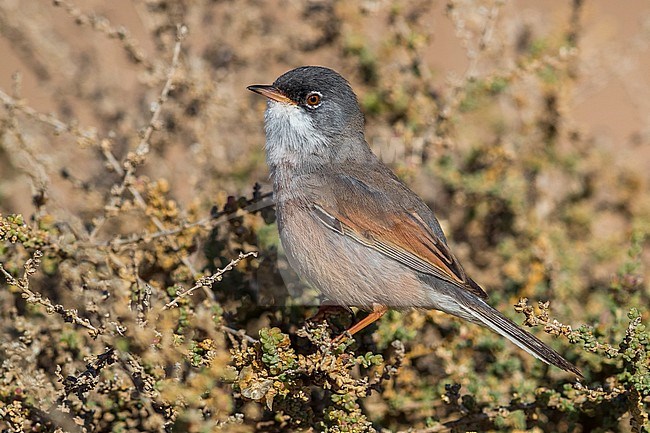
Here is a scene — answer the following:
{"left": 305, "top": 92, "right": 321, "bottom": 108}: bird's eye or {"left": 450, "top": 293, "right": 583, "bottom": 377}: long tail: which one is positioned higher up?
{"left": 305, "top": 92, "right": 321, "bottom": 108}: bird's eye

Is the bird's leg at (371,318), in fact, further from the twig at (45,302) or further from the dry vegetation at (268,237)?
the twig at (45,302)

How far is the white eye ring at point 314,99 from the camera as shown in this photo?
3.55 m

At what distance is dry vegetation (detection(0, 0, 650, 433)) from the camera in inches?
95.4

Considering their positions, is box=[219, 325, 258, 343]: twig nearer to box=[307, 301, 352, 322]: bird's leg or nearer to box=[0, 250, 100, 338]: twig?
box=[307, 301, 352, 322]: bird's leg

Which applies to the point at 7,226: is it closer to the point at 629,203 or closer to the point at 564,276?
the point at 564,276

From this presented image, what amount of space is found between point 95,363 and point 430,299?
1.41m

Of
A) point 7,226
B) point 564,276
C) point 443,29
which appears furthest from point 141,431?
point 443,29

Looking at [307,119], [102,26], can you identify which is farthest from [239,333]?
[102,26]

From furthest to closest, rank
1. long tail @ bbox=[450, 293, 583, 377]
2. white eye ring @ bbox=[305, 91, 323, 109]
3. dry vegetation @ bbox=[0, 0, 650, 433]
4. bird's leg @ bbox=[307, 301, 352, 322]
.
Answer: white eye ring @ bbox=[305, 91, 323, 109]
bird's leg @ bbox=[307, 301, 352, 322]
long tail @ bbox=[450, 293, 583, 377]
dry vegetation @ bbox=[0, 0, 650, 433]

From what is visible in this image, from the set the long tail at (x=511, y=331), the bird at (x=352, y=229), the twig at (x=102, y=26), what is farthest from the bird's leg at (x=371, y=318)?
the twig at (x=102, y=26)

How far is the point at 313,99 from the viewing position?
11.7ft

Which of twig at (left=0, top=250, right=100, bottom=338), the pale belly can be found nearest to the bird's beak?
the pale belly

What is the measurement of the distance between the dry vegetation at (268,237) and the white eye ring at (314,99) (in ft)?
1.62

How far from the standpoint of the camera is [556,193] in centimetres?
483
